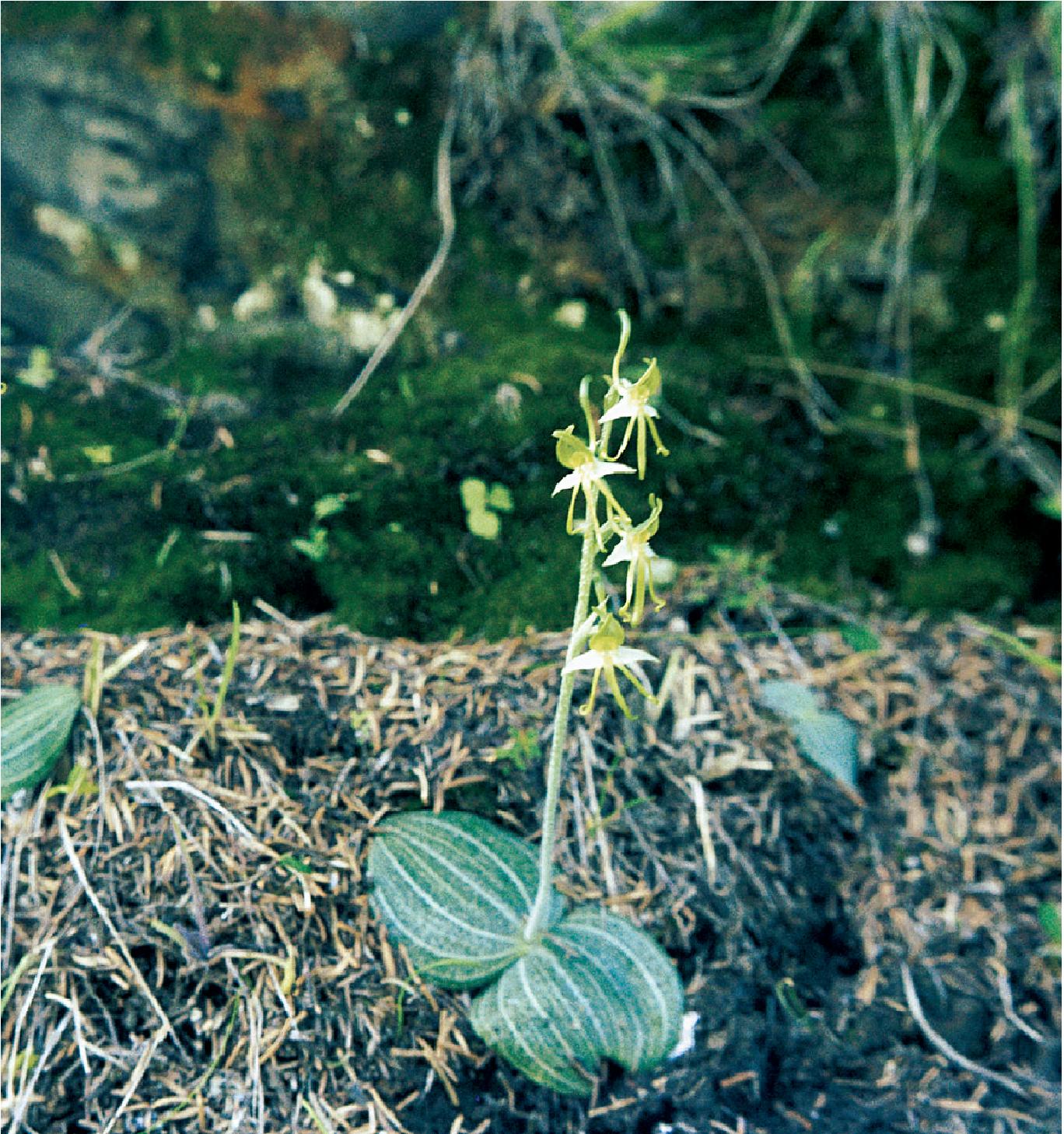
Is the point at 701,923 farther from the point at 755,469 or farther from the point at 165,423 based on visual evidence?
the point at 165,423

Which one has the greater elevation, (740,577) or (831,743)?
(740,577)

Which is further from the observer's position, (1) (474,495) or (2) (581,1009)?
(1) (474,495)

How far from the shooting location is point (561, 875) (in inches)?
76.6

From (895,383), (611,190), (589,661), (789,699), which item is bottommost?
(789,699)

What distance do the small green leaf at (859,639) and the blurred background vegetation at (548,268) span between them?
174 millimetres

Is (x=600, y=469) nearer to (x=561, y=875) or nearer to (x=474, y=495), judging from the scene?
(x=561, y=875)

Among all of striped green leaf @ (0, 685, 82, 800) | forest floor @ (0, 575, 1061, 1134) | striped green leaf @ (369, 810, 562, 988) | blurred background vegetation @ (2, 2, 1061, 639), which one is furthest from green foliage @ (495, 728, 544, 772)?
striped green leaf @ (0, 685, 82, 800)

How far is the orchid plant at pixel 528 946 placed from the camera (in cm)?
171

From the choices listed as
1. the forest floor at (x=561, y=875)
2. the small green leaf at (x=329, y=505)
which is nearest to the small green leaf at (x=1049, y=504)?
the forest floor at (x=561, y=875)

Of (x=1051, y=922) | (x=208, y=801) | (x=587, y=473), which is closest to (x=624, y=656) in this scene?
(x=587, y=473)

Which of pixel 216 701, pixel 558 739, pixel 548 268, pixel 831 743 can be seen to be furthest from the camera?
pixel 548 268

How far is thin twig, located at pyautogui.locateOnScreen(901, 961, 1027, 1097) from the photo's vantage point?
6.33 ft

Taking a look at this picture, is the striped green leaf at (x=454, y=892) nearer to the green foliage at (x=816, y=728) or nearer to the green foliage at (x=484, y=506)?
the green foliage at (x=816, y=728)

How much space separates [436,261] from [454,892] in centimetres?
195
